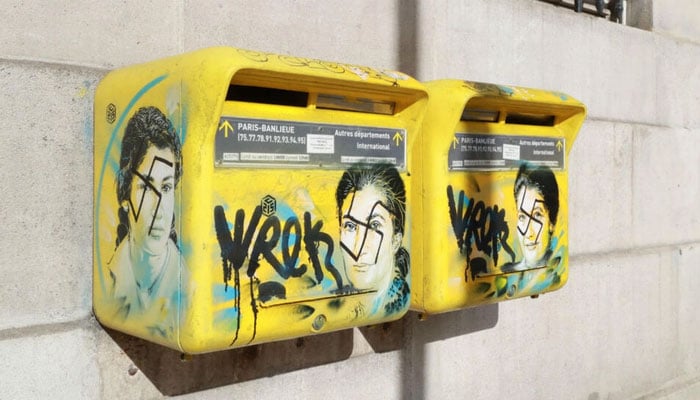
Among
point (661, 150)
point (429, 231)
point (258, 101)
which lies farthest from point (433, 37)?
point (661, 150)

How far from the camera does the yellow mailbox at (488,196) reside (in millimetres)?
2947

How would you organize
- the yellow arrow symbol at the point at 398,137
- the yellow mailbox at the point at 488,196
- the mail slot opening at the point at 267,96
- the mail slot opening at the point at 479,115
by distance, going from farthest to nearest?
the mail slot opening at the point at 479,115
the yellow mailbox at the point at 488,196
the yellow arrow symbol at the point at 398,137
the mail slot opening at the point at 267,96

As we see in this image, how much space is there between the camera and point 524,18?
426cm

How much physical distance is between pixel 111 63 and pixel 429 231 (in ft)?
4.08

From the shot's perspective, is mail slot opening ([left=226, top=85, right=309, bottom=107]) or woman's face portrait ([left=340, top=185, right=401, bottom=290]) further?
woman's face portrait ([left=340, top=185, right=401, bottom=290])

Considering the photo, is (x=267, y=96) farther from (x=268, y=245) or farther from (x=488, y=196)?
(x=488, y=196)

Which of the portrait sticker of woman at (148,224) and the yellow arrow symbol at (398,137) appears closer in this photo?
the portrait sticker of woman at (148,224)

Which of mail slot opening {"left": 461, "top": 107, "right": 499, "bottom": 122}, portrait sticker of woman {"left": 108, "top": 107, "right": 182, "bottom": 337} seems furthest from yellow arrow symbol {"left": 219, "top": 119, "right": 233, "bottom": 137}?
mail slot opening {"left": 461, "top": 107, "right": 499, "bottom": 122}

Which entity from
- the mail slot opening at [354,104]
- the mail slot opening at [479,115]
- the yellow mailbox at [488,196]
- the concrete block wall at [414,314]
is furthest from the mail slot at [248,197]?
the mail slot opening at [479,115]

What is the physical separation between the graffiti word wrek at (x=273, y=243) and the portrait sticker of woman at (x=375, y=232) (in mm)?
82

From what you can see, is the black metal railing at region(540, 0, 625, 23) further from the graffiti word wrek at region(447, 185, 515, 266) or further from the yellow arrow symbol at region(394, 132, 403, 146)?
the yellow arrow symbol at region(394, 132, 403, 146)

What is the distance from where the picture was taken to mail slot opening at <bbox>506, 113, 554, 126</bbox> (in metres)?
3.31

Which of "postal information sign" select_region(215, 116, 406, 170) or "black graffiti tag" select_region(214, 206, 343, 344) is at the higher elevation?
"postal information sign" select_region(215, 116, 406, 170)

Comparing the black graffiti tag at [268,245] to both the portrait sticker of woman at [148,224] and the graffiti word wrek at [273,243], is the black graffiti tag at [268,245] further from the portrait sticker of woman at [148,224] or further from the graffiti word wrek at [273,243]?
the portrait sticker of woman at [148,224]
